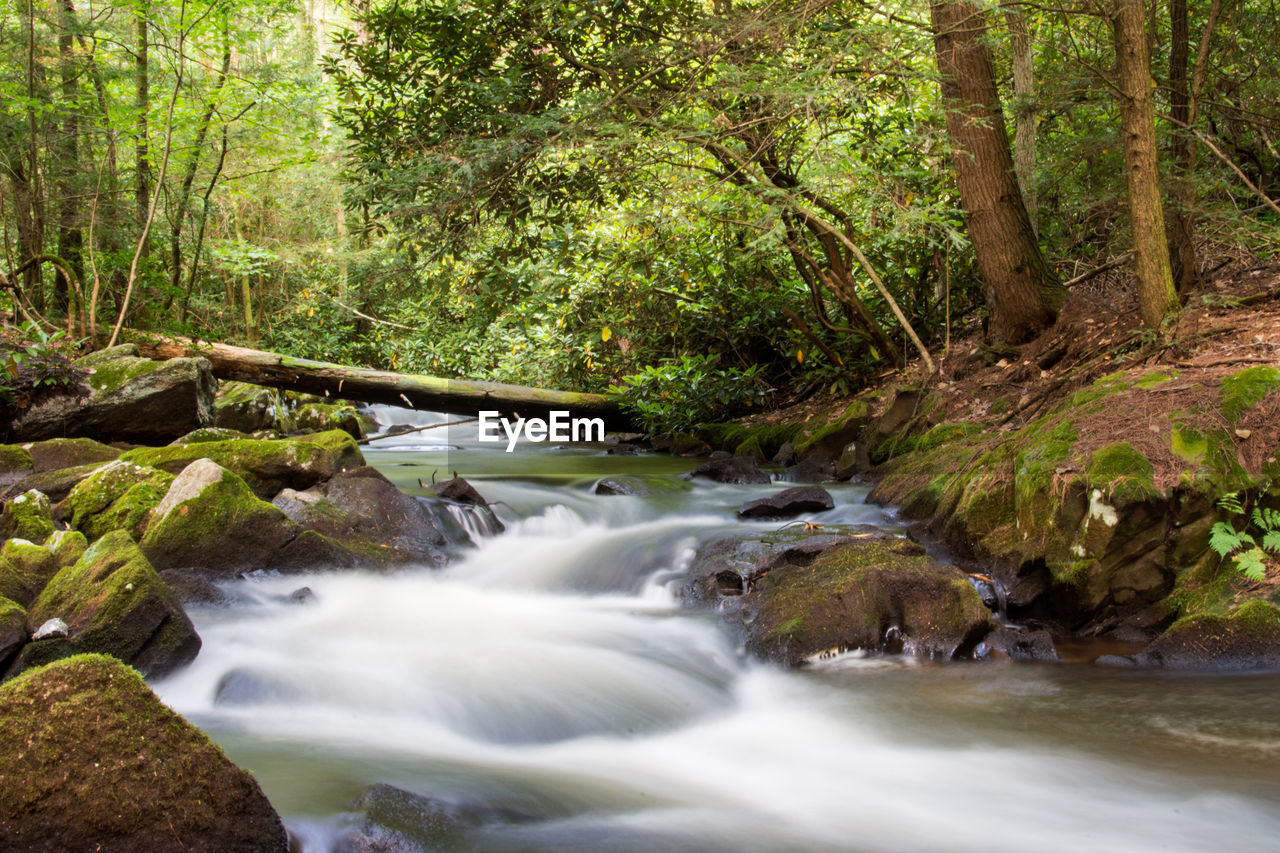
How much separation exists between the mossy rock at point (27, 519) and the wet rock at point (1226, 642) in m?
6.67

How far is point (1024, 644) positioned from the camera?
5090 millimetres

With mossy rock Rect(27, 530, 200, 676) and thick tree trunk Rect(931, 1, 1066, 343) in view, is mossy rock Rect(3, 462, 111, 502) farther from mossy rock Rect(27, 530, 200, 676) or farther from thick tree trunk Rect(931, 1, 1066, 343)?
thick tree trunk Rect(931, 1, 1066, 343)

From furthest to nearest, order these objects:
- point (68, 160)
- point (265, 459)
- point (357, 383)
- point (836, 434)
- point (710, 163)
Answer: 1. point (68, 160)
2. point (357, 383)
3. point (710, 163)
4. point (836, 434)
5. point (265, 459)

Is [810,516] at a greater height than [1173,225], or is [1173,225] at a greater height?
[1173,225]

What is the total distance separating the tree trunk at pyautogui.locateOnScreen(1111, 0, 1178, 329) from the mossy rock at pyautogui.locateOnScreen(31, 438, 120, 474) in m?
8.66

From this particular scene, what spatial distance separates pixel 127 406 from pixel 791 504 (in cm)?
671

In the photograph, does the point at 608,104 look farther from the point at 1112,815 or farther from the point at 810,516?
the point at 1112,815

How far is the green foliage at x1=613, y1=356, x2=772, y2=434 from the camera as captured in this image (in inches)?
471

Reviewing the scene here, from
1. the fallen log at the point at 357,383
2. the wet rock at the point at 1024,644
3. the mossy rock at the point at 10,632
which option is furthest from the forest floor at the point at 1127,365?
the mossy rock at the point at 10,632

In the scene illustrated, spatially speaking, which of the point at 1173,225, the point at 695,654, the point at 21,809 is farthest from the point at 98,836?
the point at 1173,225

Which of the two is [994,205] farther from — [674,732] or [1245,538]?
[674,732]

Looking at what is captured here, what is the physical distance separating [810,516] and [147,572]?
5.04 meters

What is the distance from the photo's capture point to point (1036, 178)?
9.03 m

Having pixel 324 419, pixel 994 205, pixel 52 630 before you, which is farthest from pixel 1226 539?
pixel 324 419
